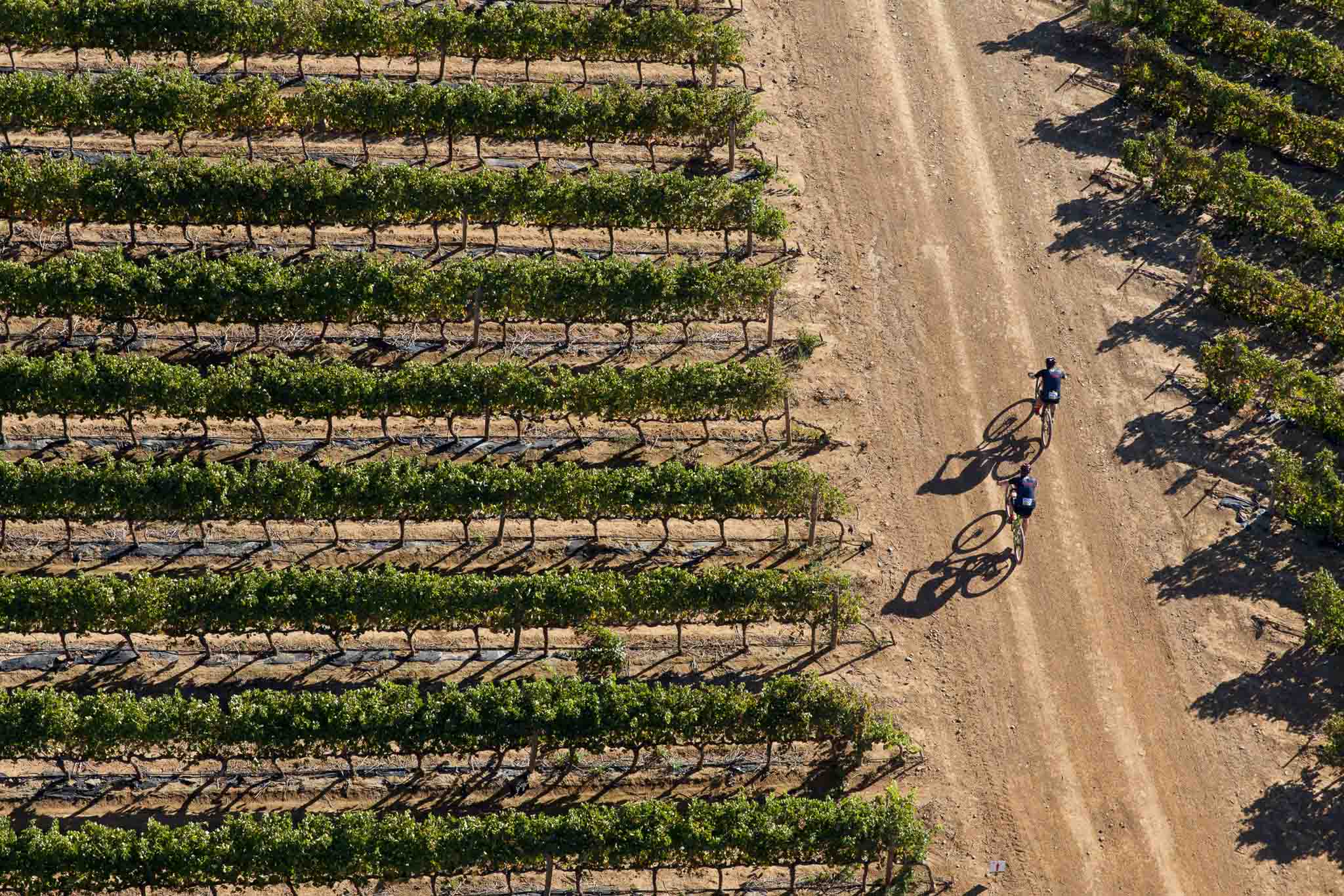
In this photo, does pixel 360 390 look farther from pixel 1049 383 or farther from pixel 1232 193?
pixel 1232 193

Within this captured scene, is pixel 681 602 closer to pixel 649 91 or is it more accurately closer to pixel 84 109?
pixel 649 91

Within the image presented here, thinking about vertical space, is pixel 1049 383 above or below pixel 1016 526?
above

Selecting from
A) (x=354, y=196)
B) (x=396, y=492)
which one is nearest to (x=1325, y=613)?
(x=396, y=492)

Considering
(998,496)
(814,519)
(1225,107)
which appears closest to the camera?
(814,519)

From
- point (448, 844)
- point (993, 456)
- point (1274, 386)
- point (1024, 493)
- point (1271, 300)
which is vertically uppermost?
point (1271, 300)

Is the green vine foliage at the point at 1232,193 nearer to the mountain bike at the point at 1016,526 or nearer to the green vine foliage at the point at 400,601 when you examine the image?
the mountain bike at the point at 1016,526

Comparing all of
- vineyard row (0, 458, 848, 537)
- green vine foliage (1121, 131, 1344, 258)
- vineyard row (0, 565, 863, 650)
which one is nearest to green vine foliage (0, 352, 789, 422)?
vineyard row (0, 458, 848, 537)
